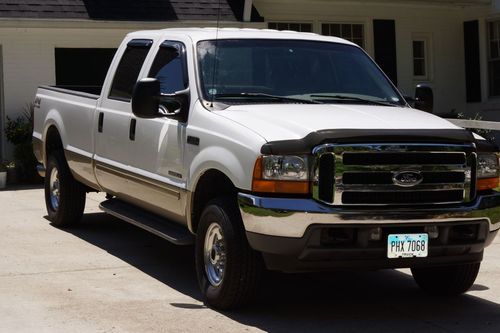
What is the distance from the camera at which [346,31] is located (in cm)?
1958

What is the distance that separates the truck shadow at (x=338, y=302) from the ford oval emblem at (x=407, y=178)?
0.96 metres

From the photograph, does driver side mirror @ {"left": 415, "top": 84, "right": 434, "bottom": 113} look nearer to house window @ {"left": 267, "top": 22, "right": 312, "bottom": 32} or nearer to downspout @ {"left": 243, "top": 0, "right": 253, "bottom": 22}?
downspout @ {"left": 243, "top": 0, "right": 253, "bottom": 22}

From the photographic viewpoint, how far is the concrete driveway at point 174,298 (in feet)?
21.0

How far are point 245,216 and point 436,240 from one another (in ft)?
4.22

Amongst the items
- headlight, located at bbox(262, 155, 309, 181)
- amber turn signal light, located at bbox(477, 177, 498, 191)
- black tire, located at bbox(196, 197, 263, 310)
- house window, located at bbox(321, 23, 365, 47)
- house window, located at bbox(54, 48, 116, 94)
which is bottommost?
black tire, located at bbox(196, 197, 263, 310)

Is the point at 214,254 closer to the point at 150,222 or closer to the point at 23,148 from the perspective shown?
the point at 150,222

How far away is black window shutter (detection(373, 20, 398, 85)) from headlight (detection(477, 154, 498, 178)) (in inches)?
513

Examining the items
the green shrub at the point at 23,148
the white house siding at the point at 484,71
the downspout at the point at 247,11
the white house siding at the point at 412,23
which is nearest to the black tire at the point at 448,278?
the green shrub at the point at 23,148

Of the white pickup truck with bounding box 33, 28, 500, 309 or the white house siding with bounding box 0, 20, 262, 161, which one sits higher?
the white house siding with bounding box 0, 20, 262, 161

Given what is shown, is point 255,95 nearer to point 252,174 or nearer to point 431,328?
point 252,174

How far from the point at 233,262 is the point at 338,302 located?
1.14 meters

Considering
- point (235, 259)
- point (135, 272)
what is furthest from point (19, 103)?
point (235, 259)

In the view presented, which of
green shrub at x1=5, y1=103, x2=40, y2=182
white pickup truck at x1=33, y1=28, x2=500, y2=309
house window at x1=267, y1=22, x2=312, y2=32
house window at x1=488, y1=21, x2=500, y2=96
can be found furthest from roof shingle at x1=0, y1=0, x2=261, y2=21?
white pickup truck at x1=33, y1=28, x2=500, y2=309

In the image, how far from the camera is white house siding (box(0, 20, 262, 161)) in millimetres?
16297
